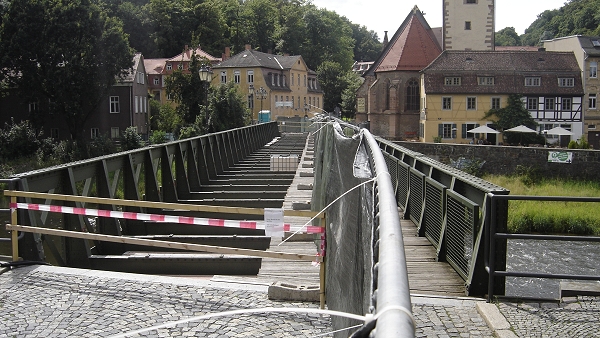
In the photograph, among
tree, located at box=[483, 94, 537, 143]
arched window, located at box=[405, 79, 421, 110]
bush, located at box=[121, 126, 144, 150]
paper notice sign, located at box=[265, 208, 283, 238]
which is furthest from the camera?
arched window, located at box=[405, 79, 421, 110]

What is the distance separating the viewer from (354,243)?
3.73 meters

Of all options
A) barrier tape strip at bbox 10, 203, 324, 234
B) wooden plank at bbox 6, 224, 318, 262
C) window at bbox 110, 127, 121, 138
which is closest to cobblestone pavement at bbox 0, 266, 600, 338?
wooden plank at bbox 6, 224, 318, 262

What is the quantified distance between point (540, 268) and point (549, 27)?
169 m

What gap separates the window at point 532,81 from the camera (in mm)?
64250

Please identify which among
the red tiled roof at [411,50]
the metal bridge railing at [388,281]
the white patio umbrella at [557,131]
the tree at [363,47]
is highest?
the tree at [363,47]

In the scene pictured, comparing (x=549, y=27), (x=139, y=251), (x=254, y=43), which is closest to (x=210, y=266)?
(x=139, y=251)

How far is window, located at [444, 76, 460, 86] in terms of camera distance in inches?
2591

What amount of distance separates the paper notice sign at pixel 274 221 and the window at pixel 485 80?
6155cm

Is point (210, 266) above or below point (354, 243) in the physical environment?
below

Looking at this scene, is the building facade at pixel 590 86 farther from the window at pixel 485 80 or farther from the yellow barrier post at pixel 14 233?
the yellow barrier post at pixel 14 233

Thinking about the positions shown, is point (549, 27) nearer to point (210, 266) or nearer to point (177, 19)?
point (177, 19)

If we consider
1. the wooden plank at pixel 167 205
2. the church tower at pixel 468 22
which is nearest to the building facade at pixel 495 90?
the church tower at pixel 468 22

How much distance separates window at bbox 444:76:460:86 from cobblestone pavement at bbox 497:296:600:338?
61.0 meters

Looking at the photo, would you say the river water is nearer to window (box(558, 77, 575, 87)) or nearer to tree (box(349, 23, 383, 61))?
window (box(558, 77, 575, 87))
